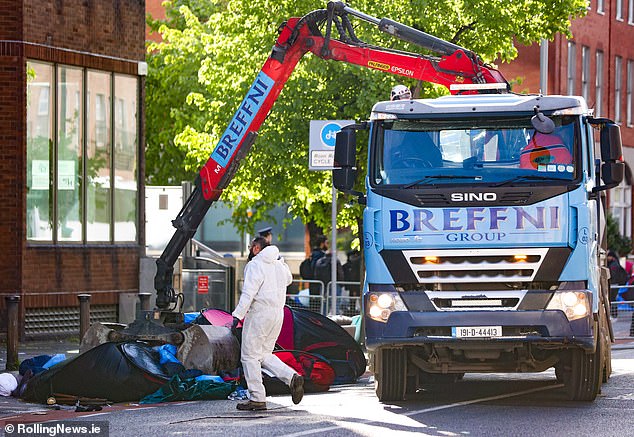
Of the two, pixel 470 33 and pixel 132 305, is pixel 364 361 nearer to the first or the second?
pixel 132 305

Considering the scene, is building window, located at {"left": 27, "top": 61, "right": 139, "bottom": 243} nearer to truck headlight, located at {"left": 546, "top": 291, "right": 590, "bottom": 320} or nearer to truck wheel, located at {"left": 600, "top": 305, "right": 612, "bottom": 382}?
truck wheel, located at {"left": 600, "top": 305, "right": 612, "bottom": 382}

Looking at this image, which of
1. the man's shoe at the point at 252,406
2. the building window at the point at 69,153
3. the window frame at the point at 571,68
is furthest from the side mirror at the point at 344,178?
the window frame at the point at 571,68

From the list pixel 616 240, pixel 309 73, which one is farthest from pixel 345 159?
pixel 616 240

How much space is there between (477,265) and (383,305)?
39.4 inches

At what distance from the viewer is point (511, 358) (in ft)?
52.2

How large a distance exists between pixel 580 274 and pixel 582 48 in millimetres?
38975

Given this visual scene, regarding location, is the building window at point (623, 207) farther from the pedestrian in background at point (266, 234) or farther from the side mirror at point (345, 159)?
the side mirror at point (345, 159)

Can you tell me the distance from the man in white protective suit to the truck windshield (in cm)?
143

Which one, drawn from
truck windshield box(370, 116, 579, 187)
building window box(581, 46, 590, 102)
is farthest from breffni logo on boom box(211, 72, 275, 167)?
building window box(581, 46, 590, 102)

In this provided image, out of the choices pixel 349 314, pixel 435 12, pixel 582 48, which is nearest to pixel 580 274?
pixel 349 314

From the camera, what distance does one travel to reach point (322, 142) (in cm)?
2305

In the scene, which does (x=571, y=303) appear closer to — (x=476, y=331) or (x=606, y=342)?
(x=476, y=331)

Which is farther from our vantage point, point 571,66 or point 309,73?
point 571,66

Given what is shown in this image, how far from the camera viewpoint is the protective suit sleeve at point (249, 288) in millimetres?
15570
